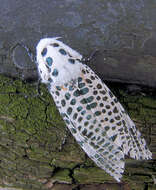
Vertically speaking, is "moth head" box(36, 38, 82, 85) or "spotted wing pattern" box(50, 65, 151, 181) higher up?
"moth head" box(36, 38, 82, 85)

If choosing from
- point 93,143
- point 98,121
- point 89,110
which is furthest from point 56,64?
point 93,143

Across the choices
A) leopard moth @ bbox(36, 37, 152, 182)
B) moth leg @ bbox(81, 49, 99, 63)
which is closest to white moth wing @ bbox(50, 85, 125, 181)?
leopard moth @ bbox(36, 37, 152, 182)

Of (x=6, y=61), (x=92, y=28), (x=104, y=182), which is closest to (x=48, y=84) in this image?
(x=6, y=61)

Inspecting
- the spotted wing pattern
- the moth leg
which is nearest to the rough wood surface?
the spotted wing pattern

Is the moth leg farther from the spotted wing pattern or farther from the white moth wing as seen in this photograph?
the white moth wing

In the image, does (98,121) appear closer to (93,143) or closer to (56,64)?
(93,143)

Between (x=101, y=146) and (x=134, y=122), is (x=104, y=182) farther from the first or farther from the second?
(x=134, y=122)

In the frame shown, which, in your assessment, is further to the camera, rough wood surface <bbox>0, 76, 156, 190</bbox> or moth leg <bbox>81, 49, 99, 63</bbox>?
rough wood surface <bbox>0, 76, 156, 190</bbox>
